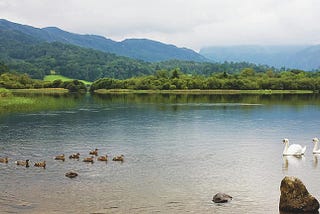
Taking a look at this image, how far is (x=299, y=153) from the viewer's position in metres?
37.1

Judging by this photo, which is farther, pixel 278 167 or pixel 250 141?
pixel 250 141

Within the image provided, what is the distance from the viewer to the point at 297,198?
21.9m

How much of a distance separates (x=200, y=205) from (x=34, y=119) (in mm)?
44560

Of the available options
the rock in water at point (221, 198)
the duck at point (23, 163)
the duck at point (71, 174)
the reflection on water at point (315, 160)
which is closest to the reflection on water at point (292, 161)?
the reflection on water at point (315, 160)

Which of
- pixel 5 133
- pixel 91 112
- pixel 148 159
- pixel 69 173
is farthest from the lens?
pixel 91 112

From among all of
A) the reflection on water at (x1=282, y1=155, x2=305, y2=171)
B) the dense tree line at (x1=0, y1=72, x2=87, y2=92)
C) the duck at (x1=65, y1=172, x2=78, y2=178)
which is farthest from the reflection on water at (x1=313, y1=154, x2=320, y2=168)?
the dense tree line at (x1=0, y1=72, x2=87, y2=92)

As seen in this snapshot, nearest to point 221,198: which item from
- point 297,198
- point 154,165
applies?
point 297,198

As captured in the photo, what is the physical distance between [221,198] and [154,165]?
999 cm

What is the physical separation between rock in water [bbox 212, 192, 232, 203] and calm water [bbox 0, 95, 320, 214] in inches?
16.7

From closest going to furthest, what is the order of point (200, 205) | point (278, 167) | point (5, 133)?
point (200, 205), point (278, 167), point (5, 133)

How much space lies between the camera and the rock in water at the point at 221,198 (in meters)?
23.7

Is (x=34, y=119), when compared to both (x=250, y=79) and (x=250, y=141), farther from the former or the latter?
(x=250, y=79)

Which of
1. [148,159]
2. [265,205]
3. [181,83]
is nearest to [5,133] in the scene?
[148,159]

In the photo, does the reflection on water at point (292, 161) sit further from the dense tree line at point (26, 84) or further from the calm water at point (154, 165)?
the dense tree line at point (26, 84)
